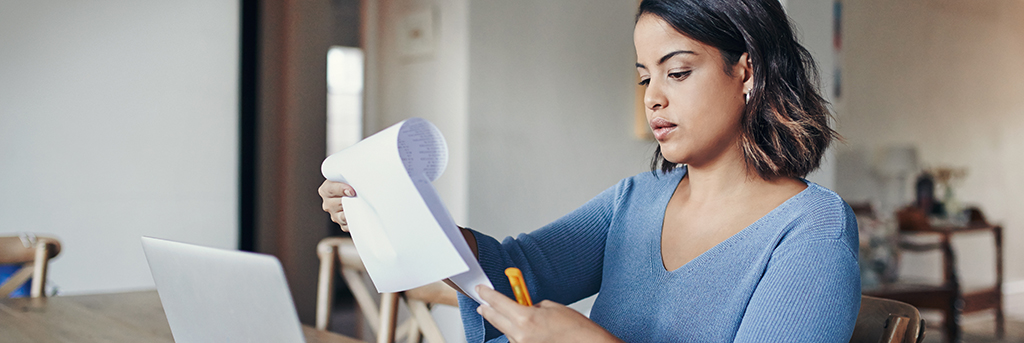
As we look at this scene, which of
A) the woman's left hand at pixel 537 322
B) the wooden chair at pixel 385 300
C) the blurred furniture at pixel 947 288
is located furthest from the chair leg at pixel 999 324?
the woman's left hand at pixel 537 322

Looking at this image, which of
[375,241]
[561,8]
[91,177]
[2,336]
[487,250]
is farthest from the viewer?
[561,8]

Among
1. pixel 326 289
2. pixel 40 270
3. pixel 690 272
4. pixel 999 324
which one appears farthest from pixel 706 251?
pixel 999 324

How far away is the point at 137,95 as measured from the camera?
2641 mm

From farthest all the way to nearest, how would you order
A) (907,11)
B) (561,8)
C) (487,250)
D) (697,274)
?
(907,11) → (561,8) → (487,250) → (697,274)

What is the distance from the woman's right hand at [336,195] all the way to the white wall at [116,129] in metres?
2.06

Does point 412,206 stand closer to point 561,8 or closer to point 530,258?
point 530,258

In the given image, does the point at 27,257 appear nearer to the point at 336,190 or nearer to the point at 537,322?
the point at 336,190

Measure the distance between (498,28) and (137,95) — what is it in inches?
52.3

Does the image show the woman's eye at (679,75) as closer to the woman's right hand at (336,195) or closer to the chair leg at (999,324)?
the woman's right hand at (336,195)

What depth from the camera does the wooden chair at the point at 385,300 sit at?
58.8 inches

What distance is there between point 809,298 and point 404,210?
448 mm

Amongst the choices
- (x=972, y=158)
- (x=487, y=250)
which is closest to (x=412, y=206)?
(x=487, y=250)

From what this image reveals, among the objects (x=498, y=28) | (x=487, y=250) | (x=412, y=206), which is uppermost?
(x=498, y=28)

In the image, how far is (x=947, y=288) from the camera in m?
3.90
